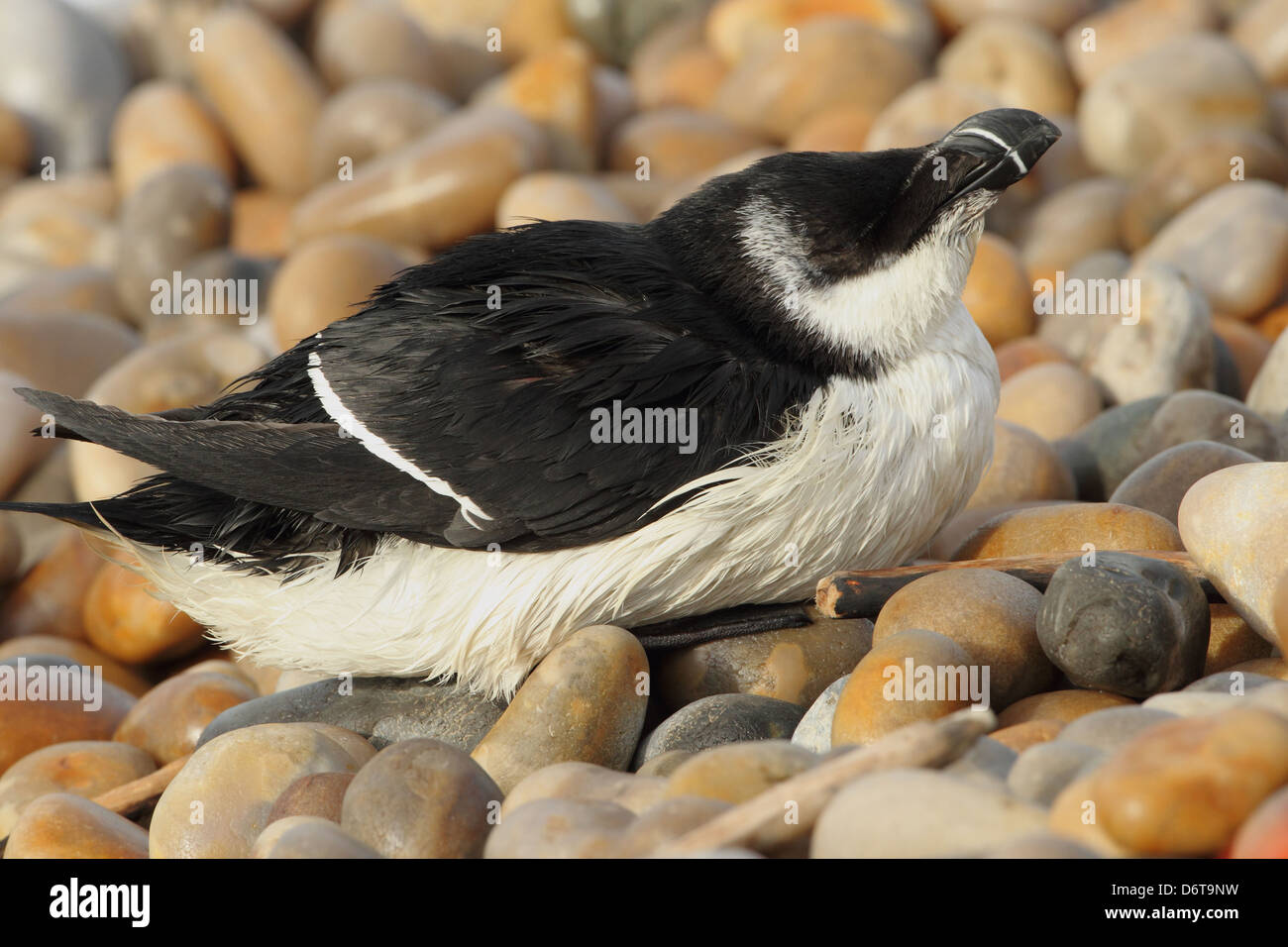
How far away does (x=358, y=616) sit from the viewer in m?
3.56

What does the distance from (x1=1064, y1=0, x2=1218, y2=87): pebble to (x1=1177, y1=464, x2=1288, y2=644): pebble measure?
5.56 metres

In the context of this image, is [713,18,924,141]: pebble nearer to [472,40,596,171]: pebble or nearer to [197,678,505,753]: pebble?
[472,40,596,171]: pebble

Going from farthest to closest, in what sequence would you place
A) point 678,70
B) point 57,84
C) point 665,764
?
point 57,84 → point 678,70 → point 665,764

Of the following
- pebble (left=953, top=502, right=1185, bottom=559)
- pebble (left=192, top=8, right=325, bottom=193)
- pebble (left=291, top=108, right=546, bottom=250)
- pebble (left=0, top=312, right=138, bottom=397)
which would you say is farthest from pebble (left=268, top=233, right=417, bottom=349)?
pebble (left=953, top=502, right=1185, bottom=559)

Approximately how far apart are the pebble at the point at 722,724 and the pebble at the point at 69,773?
1.64 metres

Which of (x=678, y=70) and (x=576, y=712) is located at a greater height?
(x=678, y=70)

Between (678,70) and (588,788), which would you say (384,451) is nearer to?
(588,788)

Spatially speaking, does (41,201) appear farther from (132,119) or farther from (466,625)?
(466,625)

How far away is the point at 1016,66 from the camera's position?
820 cm

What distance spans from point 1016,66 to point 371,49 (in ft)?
14.0

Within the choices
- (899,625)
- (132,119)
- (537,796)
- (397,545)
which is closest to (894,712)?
(899,625)

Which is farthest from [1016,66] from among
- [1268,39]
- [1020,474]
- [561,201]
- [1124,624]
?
[1124,624]

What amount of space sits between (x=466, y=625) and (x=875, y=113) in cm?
565

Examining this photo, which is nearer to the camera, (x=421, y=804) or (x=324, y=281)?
(x=421, y=804)
